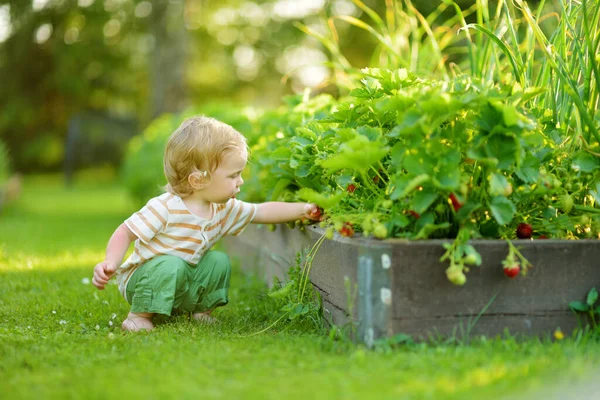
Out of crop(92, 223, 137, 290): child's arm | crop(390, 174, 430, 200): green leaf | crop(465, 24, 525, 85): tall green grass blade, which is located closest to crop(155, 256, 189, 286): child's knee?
crop(92, 223, 137, 290): child's arm

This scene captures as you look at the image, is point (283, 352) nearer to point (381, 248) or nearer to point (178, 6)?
point (381, 248)

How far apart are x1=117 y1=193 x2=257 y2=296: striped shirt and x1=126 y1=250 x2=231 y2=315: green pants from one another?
45 millimetres

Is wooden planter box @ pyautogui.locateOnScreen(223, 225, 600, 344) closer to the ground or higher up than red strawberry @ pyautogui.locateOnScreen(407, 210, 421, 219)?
closer to the ground

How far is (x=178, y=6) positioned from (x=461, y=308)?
10.4 m

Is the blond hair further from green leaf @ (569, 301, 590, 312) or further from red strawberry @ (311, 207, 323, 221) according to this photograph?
green leaf @ (569, 301, 590, 312)

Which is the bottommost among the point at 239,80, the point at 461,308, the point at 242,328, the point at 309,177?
the point at 242,328

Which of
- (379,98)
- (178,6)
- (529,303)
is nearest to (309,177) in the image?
(379,98)

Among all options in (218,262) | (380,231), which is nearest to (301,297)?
(218,262)

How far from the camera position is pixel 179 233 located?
266 cm

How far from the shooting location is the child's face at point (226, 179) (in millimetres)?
2621

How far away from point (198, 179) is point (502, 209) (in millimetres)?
1197

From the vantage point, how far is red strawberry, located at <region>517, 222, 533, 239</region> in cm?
215

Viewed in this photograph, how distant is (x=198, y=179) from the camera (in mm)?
2617

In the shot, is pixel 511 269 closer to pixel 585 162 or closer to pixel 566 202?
pixel 566 202
